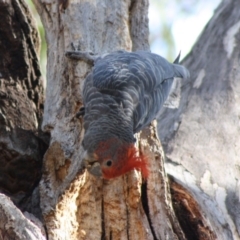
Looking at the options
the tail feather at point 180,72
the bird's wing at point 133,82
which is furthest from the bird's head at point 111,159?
the tail feather at point 180,72

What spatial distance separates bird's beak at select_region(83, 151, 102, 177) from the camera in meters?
3.09

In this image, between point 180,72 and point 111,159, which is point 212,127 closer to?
point 180,72

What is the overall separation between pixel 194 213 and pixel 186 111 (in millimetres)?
1122

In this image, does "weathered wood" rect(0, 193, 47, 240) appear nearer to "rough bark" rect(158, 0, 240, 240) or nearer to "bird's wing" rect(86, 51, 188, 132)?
"bird's wing" rect(86, 51, 188, 132)

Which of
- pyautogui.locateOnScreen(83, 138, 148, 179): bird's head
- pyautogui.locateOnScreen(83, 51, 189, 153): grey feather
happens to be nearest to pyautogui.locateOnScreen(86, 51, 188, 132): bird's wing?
pyautogui.locateOnScreen(83, 51, 189, 153): grey feather

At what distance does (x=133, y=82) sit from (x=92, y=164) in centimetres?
75

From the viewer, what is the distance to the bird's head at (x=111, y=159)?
10.1ft

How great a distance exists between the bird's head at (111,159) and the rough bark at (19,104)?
528 millimetres

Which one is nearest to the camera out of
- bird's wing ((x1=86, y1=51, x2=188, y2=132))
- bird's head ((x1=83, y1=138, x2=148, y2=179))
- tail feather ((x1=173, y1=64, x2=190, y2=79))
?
bird's head ((x1=83, y1=138, x2=148, y2=179))

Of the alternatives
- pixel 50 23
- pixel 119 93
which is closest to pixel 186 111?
pixel 119 93

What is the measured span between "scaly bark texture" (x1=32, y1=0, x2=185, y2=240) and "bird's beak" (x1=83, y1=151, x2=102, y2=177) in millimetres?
46

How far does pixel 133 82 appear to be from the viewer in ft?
11.8

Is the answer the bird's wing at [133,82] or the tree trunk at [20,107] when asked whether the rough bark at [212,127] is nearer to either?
the bird's wing at [133,82]

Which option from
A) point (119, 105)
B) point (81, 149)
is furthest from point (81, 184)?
point (119, 105)
